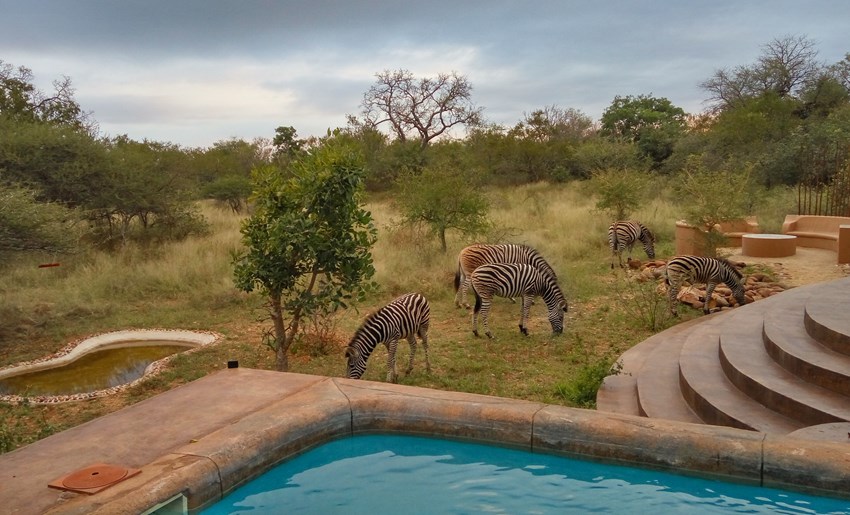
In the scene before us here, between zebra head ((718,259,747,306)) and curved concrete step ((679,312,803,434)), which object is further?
zebra head ((718,259,747,306))

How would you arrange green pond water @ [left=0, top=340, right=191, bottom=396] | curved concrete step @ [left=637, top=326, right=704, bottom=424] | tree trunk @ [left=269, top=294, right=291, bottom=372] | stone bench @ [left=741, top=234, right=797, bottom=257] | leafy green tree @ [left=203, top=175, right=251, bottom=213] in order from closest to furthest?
curved concrete step @ [left=637, top=326, right=704, bottom=424] < tree trunk @ [left=269, top=294, right=291, bottom=372] < green pond water @ [left=0, top=340, right=191, bottom=396] < stone bench @ [left=741, top=234, right=797, bottom=257] < leafy green tree @ [left=203, top=175, right=251, bottom=213]

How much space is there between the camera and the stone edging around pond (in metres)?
8.08

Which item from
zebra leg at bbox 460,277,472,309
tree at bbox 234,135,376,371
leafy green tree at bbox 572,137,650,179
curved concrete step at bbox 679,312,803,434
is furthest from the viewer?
leafy green tree at bbox 572,137,650,179

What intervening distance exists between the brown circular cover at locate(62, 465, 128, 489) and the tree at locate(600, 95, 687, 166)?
34663mm

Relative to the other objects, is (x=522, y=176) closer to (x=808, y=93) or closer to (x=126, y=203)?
(x=808, y=93)

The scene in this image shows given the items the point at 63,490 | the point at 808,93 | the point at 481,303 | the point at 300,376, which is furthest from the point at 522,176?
the point at 63,490

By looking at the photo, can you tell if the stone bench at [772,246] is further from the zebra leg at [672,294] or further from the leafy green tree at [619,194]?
the leafy green tree at [619,194]

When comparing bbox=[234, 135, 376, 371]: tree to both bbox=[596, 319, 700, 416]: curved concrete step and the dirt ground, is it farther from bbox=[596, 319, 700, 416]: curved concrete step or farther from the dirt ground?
the dirt ground

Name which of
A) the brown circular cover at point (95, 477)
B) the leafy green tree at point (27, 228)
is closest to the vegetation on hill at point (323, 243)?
the leafy green tree at point (27, 228)

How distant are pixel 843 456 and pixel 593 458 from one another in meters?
1.58

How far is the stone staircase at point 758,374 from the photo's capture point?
553 centimetres

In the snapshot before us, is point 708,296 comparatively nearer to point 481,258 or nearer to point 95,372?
point 481,258

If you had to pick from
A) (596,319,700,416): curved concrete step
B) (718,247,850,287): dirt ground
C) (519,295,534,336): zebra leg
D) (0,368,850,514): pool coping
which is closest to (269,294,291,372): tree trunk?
(0,368,850,514): pool coping

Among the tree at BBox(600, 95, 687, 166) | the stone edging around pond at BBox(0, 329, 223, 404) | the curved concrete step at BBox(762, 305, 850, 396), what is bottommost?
the stone edging around pond at BBox(0, 329, 223, 404)
